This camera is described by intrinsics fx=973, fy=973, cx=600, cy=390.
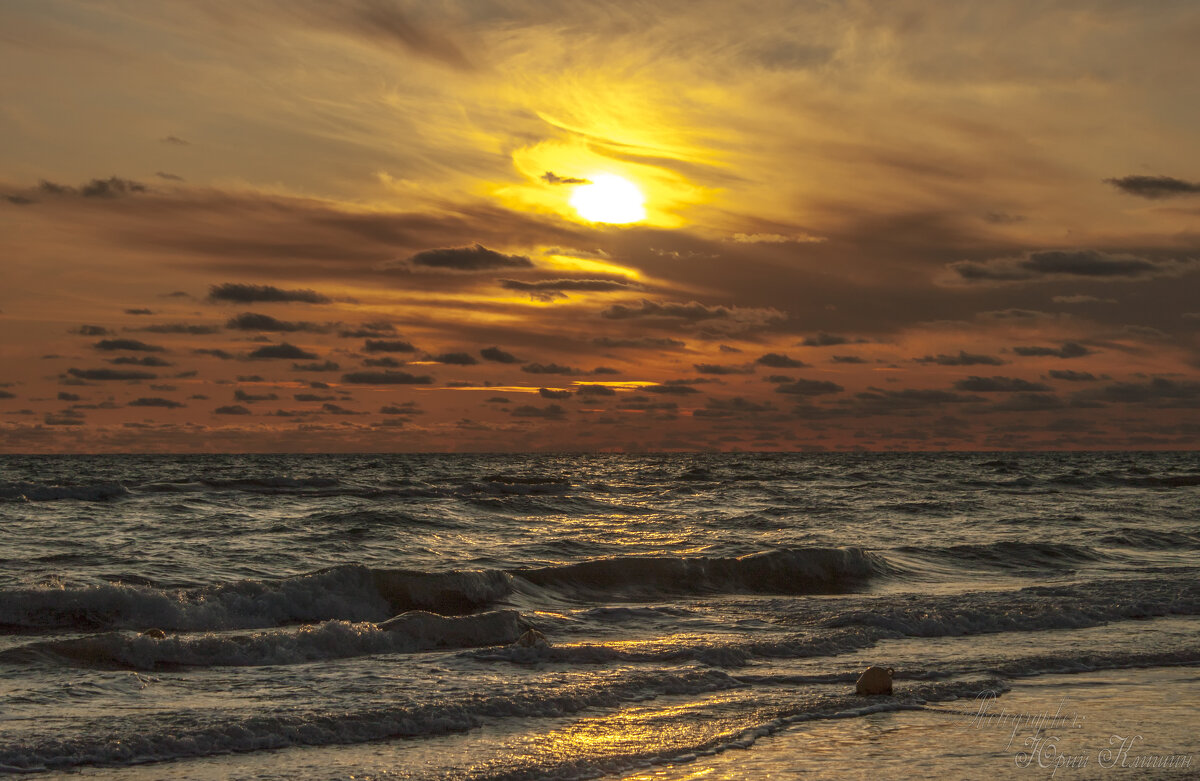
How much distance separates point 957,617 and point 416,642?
341 inches

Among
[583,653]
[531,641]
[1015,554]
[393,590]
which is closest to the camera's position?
[583,653]

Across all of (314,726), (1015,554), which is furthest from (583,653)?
(1015,554)

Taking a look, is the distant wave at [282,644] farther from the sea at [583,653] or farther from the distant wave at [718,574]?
the distant wave at [718,574]

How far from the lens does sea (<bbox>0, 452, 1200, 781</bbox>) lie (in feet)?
28.4

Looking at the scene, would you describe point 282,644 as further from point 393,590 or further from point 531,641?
point 393,590

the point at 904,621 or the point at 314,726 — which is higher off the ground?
the point at 314,726

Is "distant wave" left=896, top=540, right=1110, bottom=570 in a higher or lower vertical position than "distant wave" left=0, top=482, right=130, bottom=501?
higher

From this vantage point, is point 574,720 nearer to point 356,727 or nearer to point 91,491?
point 356,727

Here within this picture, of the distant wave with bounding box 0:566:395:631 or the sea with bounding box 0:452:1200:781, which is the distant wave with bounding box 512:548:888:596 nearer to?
the sea with bounding box 0:452:1200:781

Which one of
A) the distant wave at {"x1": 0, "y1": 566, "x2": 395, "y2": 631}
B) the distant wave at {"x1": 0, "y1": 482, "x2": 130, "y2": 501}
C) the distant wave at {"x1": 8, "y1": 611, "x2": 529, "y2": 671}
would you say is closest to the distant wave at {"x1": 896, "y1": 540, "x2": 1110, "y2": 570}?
the distant wave at {"x1": 8, "y1": 611, "x2": 529, "y2": 671}

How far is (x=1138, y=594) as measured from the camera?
1847 centimetres

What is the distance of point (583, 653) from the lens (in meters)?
13.1

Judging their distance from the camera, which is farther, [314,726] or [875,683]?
[875,683]

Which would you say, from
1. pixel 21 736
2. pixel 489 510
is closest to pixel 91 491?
pixel 489 510
